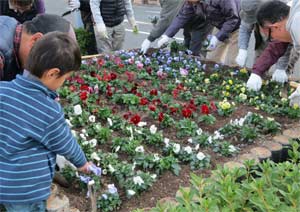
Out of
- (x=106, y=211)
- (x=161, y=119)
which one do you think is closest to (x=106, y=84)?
(x=161, y=119)

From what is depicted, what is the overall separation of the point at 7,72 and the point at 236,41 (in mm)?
3117

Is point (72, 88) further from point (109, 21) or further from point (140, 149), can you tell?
point (109, 21)

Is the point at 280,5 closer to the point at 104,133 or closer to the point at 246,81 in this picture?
the point at 246,81

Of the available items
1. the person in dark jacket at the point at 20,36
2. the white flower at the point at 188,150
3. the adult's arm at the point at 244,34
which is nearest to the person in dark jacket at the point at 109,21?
the adult's arm at the point at 244,34

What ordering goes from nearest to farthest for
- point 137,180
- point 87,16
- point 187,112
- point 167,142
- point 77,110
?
1. point 137,180
2. point 167,142
3. point 77,110
4. point 187,112
5. point 87,16

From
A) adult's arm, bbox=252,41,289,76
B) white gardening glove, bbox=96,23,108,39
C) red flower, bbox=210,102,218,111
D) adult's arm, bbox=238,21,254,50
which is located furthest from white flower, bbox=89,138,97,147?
adult's arm, bbox=238,21,254,50

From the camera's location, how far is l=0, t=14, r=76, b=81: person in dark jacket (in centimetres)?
219

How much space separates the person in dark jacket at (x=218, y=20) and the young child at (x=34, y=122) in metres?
2.75

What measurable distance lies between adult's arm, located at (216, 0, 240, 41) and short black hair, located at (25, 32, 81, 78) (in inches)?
110

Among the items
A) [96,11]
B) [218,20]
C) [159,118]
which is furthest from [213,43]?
[159,118]

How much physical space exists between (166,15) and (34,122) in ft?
10.2

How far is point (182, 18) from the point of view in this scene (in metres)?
4.67

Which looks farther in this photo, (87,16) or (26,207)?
(87,16)

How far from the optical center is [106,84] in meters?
3.71
